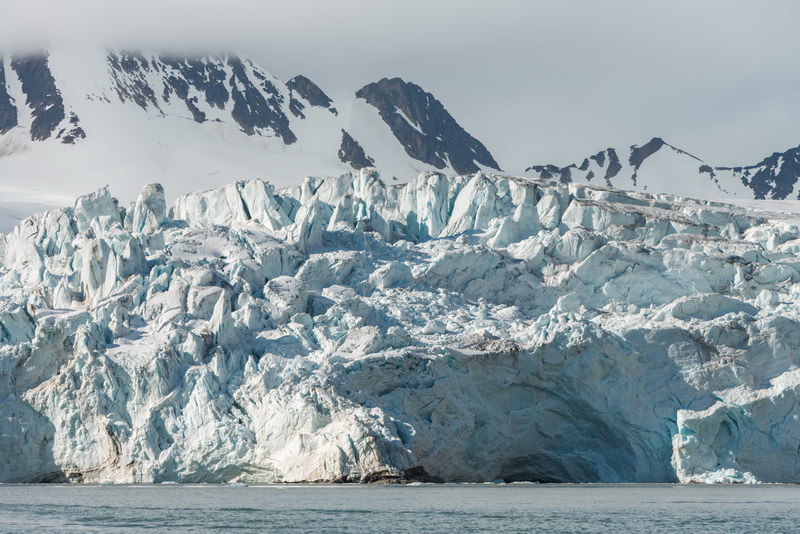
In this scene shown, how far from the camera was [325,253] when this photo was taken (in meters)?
70.8

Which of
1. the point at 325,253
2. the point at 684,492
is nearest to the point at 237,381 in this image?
the point at 325,253

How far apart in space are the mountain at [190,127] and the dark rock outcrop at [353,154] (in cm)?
19

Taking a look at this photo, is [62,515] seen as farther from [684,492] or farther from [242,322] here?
[684,492]

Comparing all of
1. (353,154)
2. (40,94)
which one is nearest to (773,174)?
(353,154)

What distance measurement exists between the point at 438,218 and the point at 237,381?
23.0 m

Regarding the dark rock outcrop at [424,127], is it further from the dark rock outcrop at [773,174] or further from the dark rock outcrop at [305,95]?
the dark rock outcrop at [773,174]

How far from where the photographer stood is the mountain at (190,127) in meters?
118

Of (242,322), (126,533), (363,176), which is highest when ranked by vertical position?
(363,176)

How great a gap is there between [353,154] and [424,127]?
16.9 meters

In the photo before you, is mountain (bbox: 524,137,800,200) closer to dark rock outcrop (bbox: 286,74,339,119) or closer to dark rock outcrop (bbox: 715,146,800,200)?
dark rock outcrop (bbox: 715,146,800,200)

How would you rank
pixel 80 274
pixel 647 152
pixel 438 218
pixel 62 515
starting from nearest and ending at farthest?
pixel 62 515 < pixel 80 274 < pixel 438 218 < pixel 647 152

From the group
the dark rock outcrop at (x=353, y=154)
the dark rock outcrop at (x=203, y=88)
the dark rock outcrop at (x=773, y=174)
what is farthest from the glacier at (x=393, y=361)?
the dark rock outcrop at (x=773, y=174)

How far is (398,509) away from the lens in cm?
4641

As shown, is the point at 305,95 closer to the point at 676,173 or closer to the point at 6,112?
the point at 6,112
